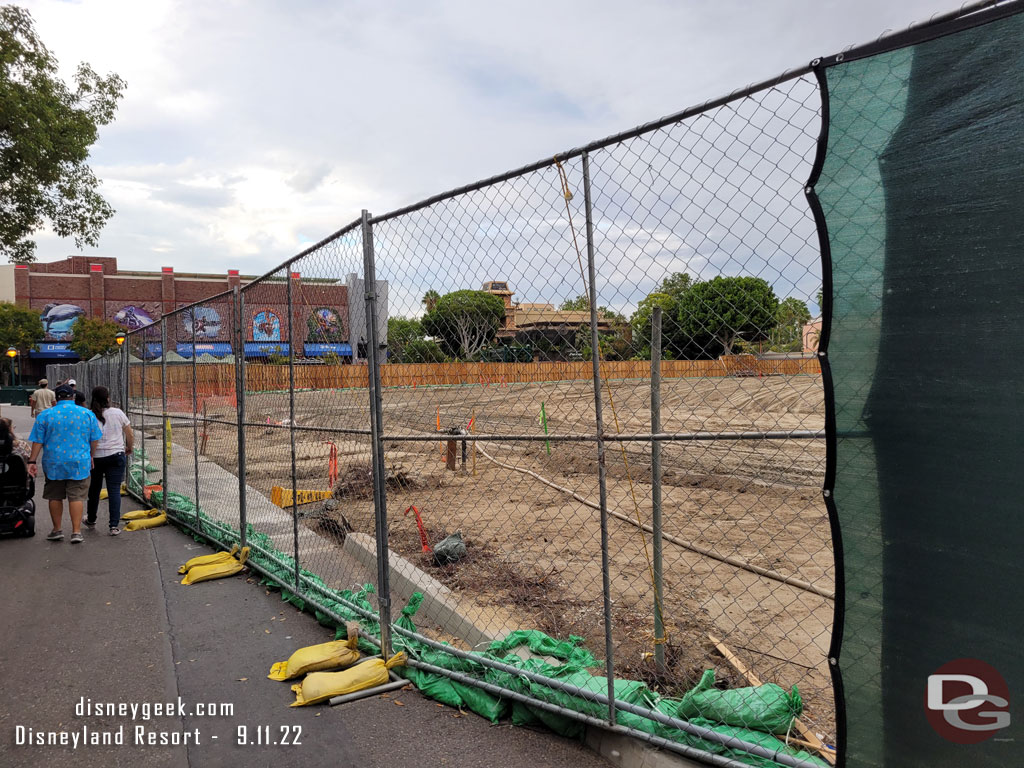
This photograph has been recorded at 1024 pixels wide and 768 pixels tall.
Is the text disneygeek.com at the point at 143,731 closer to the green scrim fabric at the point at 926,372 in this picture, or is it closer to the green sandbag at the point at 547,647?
the green sandbag at the point at 547,647

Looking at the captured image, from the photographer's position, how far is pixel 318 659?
4336 millimetres

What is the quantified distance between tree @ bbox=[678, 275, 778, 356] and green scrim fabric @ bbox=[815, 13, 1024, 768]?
27 centimetres

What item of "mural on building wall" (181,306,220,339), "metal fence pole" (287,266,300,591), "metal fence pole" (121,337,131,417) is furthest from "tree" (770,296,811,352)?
"metal fence pole" (121,337,131,417)

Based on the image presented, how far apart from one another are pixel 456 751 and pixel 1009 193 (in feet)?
10.6

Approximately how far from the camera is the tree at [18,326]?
4822cm

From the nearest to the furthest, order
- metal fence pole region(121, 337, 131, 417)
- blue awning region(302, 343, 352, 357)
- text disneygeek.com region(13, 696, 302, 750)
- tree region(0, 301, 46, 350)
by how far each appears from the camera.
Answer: text disneygeek.com region(13, 696, 302, 750) < blue awning region(302, 343, 352, 357) < metal fence pole region(121, 337, 131, 417) < tree region(0, 301, 46, 350)

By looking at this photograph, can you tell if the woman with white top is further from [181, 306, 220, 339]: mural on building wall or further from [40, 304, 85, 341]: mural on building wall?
[40, 304, 85, 341]: mural on building wall

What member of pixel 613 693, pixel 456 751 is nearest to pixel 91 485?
pixel 456 751

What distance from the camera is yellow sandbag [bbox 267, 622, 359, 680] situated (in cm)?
430

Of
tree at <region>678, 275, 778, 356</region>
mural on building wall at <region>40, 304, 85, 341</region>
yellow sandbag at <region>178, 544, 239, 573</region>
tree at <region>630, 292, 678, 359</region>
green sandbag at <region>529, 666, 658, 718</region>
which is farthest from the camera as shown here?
mural on building wall at <region>40, 304, 85, 341</region>

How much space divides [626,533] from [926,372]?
22.5 feet

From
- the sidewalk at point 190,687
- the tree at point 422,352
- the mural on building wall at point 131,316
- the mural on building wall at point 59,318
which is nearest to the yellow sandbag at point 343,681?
the sidewalk at point 190,687

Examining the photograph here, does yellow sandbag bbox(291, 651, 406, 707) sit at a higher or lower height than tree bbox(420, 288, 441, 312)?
lower

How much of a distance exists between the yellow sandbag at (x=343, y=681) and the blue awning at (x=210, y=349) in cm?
471
